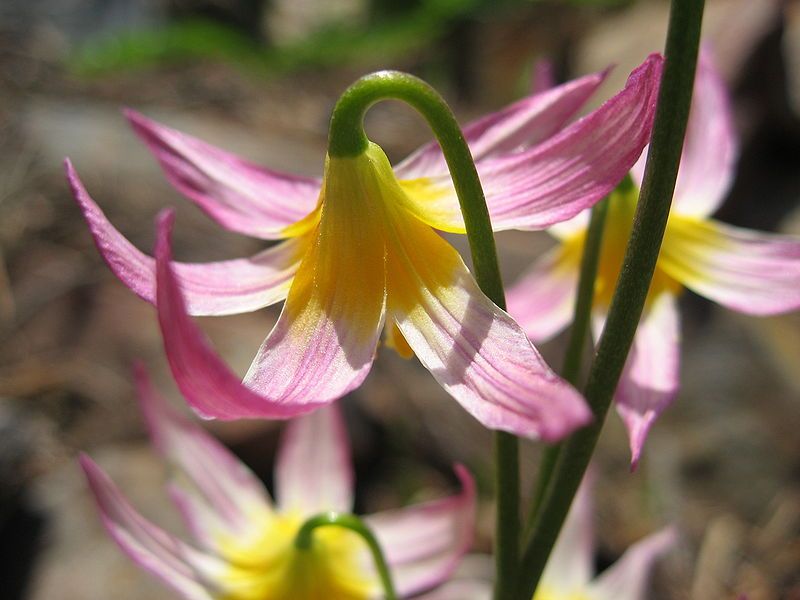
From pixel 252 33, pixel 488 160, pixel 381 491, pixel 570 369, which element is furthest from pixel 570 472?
pixel 252 33

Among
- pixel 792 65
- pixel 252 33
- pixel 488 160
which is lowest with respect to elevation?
pixel 252 33

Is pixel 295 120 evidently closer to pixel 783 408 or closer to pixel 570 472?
pixel 783 408

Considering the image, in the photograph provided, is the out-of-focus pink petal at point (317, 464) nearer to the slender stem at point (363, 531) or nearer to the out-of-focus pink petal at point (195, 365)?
the slender stem at point (363, 531)

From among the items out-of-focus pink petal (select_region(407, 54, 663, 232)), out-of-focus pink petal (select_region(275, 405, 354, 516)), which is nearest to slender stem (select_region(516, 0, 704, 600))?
out-of-focus pink petal (select_region(407, 54, 663, 232))

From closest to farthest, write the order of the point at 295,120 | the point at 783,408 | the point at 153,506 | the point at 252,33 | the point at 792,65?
the point at 153,506, the point at 783,408, the point at 792,65, the point at 295,120, the point at 252,33

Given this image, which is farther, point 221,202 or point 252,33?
point 252,33

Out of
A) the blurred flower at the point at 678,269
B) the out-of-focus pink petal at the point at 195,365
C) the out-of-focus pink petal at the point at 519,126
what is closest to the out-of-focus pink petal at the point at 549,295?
the blurred flower at the point at 678,269

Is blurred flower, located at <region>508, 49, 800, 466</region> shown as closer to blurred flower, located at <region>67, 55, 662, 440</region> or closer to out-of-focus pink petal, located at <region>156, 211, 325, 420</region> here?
blurred flower, located at <region>67, 55, 662, 440</region>
